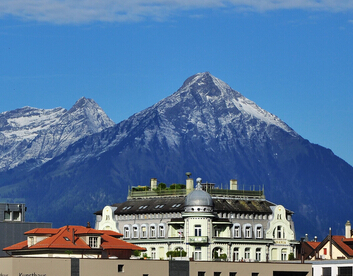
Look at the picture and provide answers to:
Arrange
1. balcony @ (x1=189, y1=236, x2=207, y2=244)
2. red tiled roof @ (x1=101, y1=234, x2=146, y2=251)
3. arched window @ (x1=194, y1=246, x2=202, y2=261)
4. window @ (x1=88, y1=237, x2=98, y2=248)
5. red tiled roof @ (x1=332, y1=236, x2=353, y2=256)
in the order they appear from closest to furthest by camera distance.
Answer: window @ (x1=88, y1=237, x2=98, y2=248) → red tiled roof @ (x1=101, y1=234, x2=146, y2=251) → red tiled roof @ (x1=332, y1=236, x2=353, y2=256) → arched window @ (x1=194, y1=246, x2=202, y2=261) → balcony @ (x1=189, y1=236, x2=207, y2=244)

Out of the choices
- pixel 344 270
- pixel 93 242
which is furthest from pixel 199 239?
pixel 93 242

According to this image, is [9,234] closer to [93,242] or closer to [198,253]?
[198,253]

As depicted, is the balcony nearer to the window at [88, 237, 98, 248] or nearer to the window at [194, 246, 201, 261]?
the window at [194, 246, 201, 261]

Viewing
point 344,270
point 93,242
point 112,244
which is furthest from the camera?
point 344,270

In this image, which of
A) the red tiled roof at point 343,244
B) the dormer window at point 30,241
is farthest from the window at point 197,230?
the dormer window at point 30,241

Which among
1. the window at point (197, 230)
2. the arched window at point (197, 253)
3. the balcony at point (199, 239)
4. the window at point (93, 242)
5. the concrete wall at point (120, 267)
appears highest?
the window at point (197, 230)

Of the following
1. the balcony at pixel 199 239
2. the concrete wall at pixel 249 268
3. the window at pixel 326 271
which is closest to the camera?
the concrete wall at pixel 249 268

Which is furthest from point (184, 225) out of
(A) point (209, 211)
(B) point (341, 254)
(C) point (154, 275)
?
(C) point (154, 275)

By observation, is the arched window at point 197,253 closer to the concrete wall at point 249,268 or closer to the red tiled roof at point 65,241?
the concrete wall at point 249,268

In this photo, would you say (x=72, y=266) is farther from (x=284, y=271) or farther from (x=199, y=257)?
(x=199, y=257)

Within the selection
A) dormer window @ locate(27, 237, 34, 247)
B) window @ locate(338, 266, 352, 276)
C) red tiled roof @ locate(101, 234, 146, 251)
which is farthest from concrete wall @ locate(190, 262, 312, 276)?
dormer window @ locate(27, 237, 34, 247)

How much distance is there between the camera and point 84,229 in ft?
521

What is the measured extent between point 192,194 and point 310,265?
1437 inches

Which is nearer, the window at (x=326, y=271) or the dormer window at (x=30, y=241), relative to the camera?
the dormer window at (x=30, y=241)
